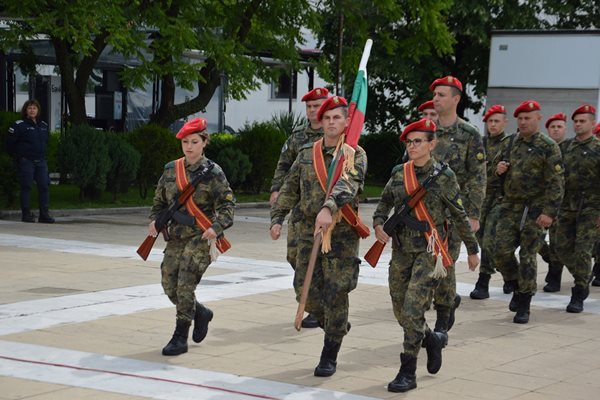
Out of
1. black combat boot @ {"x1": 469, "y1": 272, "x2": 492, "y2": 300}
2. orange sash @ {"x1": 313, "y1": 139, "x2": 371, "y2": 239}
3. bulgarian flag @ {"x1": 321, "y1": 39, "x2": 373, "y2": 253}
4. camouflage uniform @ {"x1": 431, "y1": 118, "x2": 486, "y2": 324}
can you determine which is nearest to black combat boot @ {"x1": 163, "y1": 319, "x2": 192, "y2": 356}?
bulgarian flag @ {"x1": 321, "y1": 39, "x2": 373, "y2": 253}

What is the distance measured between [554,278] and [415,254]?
533cm

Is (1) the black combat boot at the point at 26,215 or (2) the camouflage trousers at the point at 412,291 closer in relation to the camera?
(2) the camouflage trousers at the point at 412,291

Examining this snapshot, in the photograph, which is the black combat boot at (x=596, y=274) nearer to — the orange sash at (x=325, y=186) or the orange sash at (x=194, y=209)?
the orange sash at (x=325, y=186)

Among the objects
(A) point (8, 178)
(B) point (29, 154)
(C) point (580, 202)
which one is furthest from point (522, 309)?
(A) point (8, 178)

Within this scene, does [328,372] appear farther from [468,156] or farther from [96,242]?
[96,242]

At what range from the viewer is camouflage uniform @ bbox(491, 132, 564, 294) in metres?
11.0

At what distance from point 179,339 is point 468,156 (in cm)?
317

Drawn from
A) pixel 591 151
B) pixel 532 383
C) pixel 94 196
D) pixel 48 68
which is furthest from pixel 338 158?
pixel 48 68

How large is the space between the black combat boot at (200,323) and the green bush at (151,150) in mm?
13350

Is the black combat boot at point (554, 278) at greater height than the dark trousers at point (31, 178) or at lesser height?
lesser

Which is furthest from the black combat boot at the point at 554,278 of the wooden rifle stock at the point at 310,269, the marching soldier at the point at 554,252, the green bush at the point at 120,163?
the green bush at the point at 120,163

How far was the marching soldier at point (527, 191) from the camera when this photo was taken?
36.1ft

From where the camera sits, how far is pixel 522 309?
10.8m

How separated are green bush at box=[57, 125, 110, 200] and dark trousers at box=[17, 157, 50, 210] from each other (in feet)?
7.49
